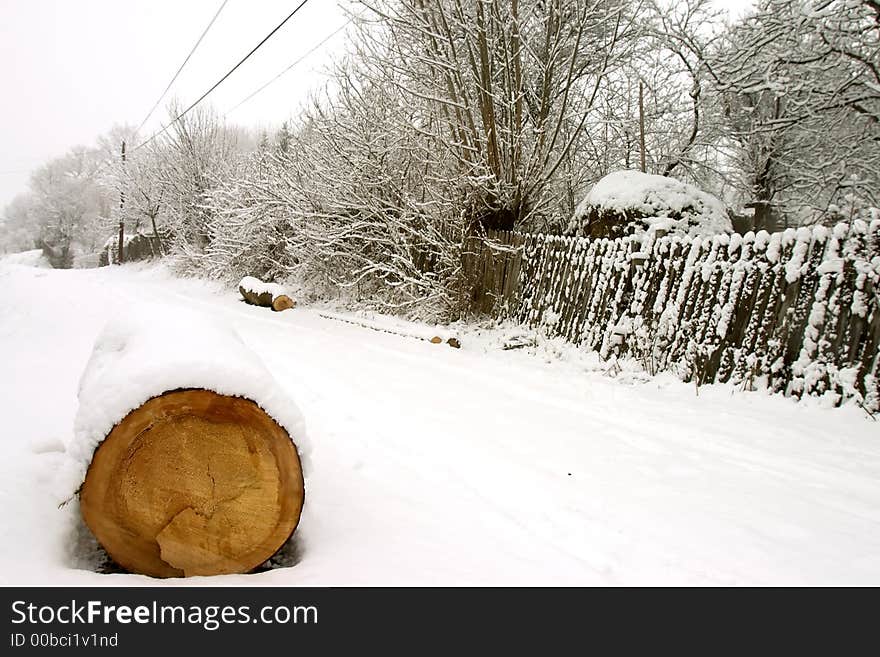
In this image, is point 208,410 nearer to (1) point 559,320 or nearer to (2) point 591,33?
(1) point 559,320

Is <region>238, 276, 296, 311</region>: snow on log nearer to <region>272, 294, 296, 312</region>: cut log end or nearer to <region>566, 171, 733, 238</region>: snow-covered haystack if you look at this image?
<region>272, 294, 296, 312</region>: cut log end

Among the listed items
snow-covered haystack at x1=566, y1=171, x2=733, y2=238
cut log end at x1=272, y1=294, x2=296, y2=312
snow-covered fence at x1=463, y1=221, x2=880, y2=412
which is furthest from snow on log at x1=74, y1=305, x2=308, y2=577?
cut log end at x1=272, y1=294, x2=296, y2=312

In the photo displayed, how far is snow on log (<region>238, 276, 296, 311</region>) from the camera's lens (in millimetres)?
12523

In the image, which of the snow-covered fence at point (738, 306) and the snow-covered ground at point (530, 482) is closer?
the snow-covered ground at point (530, 482)

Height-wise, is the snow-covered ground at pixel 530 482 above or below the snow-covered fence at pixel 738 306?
below

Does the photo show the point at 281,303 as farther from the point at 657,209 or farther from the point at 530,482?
the point at 530,482

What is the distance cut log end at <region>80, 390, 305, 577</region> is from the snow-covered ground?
0.39 ft

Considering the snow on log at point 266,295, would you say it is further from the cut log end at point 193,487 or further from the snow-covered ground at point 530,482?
the cut log end at point 193,487

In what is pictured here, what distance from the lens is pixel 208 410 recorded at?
1.84 m

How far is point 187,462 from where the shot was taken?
1842 mm

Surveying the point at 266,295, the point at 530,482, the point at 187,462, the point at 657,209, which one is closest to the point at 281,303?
the point at 266,295

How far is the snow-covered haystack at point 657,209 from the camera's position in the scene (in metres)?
7.46

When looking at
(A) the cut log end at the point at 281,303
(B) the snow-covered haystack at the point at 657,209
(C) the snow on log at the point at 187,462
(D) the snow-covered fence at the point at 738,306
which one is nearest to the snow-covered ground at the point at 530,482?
(C) the snow on log at the point at 187,462
